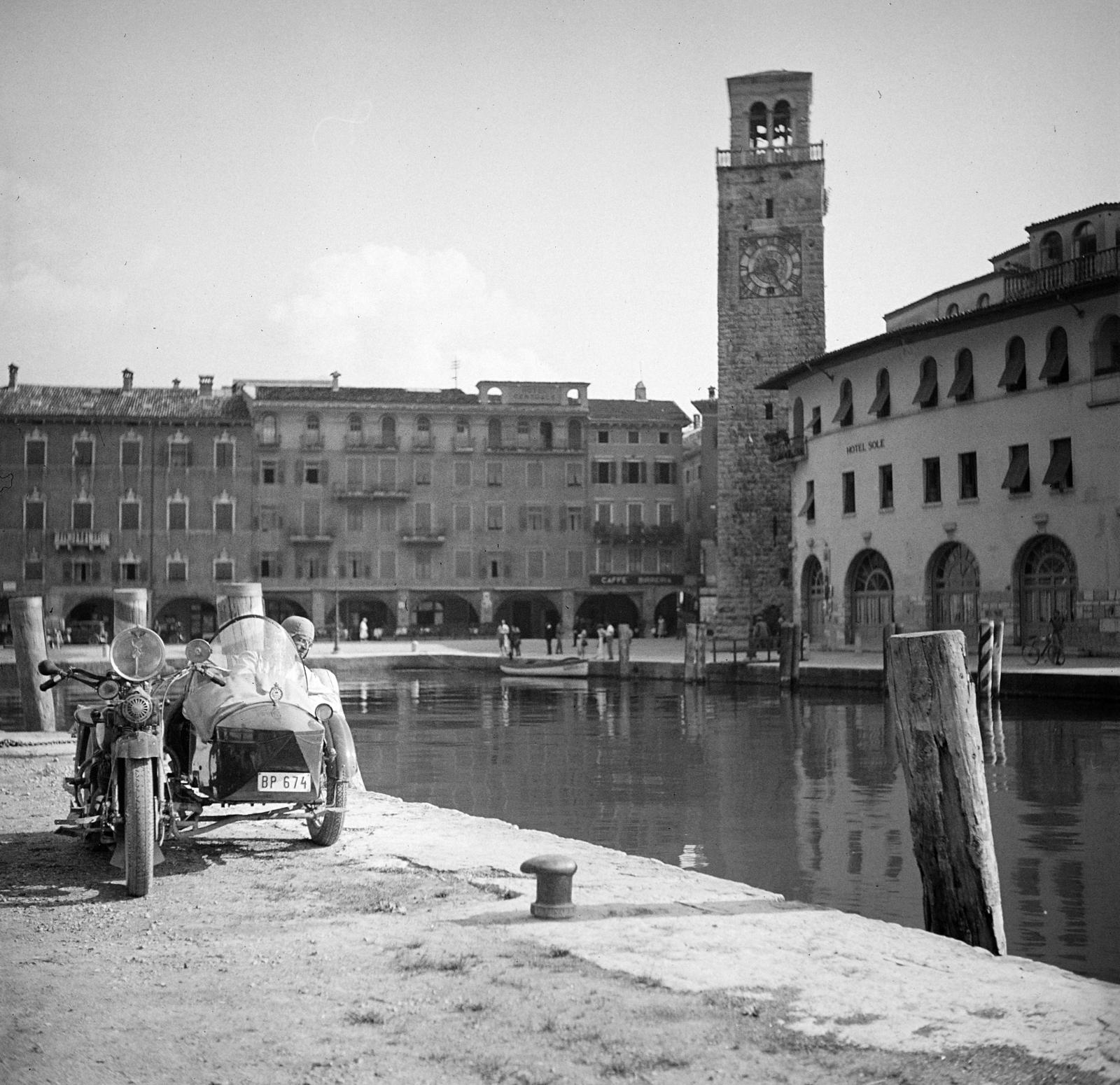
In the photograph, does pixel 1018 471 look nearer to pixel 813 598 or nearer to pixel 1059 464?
pixel 1059 464

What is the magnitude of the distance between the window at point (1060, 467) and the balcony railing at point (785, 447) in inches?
488

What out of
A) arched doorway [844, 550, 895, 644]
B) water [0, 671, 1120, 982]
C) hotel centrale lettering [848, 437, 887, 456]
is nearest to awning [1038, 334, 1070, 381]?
hotel centrale lettering [848, 437, 887, 456]

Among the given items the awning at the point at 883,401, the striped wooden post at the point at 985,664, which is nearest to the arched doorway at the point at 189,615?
the awning at the point at 883,401

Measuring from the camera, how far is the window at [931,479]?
3934 centimetres

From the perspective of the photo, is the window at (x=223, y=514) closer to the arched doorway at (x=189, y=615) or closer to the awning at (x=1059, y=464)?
the arched doorway at (x=189, y=615)

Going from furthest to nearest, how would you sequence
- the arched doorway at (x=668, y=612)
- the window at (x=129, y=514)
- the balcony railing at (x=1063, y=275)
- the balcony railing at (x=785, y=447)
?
the arched doorway at (x=668, y=612)
the window at (x=129, y=514)
the balcony railing at (x=785, y=447)
the balcony railing at (x=1063, y=275)

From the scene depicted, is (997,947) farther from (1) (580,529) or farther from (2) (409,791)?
(1) (580,529)

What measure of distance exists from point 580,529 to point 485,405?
24.2 ft

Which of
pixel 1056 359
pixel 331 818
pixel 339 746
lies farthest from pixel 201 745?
pixel 1056 359

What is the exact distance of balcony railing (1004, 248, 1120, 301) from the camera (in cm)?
3553

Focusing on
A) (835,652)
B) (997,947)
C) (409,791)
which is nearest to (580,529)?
(835,652)

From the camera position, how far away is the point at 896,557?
40.6 meters

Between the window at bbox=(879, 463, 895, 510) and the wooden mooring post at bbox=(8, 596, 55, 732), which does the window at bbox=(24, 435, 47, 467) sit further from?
the wooden mooring post at bbox=(8, 596, 55, 732)

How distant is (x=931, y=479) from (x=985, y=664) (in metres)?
13.6
